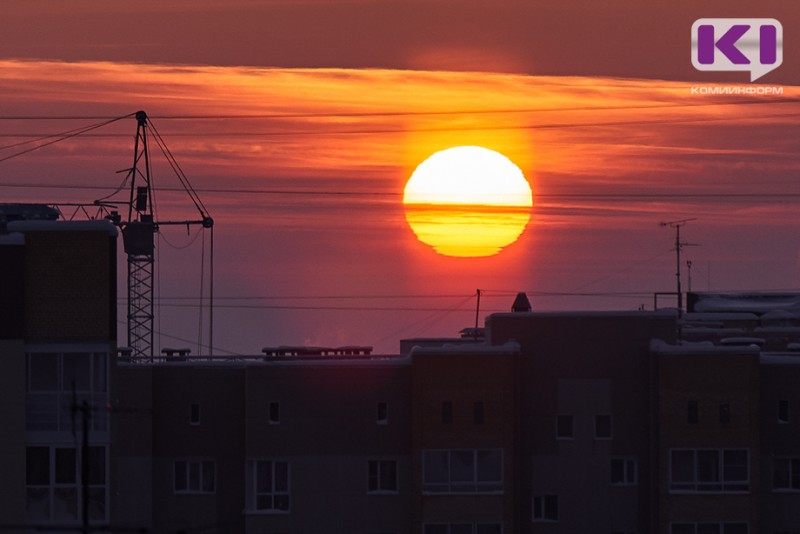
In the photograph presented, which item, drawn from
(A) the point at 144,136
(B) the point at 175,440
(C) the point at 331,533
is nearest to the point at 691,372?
(C) the point at 331,533

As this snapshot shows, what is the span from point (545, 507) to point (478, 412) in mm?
5346

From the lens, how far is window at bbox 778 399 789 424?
7331 centimetres

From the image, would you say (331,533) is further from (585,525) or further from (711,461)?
(711,461)

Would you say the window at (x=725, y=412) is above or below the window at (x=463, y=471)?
above

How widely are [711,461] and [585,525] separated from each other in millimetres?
6134

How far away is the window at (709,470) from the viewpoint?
7319 centimetres

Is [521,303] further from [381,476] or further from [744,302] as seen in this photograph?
[744,302]

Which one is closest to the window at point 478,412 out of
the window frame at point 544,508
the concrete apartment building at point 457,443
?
the concrete apartment building at point 457,443

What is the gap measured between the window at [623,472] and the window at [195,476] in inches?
689

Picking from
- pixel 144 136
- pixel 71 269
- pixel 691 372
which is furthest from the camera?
pixel 144 136

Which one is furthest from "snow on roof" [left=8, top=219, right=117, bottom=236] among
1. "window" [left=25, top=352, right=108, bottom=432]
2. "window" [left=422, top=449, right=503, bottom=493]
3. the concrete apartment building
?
"window" [left=422, top=449, right=503, bottom=493]

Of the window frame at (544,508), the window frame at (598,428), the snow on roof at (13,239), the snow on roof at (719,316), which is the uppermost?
the snow on roof at (13,239)

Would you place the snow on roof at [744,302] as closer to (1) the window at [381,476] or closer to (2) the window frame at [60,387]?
(1) the window at [381,476]

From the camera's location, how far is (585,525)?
7400 cm
